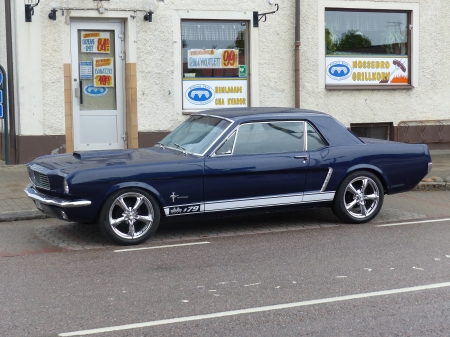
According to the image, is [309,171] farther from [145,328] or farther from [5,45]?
[5,45]

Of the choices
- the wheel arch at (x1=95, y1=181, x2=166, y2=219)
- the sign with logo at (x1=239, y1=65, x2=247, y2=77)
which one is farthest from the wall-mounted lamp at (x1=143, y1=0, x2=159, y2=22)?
the wheel arch at (x1=95, y1=181, x2=166, y2=219)

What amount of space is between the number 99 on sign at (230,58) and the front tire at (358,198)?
6439 mm

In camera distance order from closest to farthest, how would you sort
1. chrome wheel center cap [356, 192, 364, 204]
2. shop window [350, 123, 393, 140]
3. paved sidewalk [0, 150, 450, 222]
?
chrome wheel center cap [356, 192, 364, 204]
paved sidewalk [0, 150, 450, 222]
shop window [350, 123, 393, 140]

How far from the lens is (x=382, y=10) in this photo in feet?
53.7

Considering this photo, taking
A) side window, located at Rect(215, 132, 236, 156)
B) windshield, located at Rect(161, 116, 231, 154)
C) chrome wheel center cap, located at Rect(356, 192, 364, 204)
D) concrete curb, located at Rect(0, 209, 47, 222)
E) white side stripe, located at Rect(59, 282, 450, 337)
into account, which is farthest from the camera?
concrete curb, located at Rect(0, 209, 47, 222)

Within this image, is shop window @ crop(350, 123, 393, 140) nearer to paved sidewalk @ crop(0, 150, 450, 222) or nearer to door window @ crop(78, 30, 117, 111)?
paved sidewalk @ crop(0, 150, 450, 222)

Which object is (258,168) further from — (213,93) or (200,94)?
(213,93)

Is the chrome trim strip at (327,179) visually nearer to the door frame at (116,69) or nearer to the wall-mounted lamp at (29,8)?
the door frame at (116,69)

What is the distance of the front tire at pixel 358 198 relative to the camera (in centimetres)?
920

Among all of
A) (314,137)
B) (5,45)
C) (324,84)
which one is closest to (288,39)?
(324,84)

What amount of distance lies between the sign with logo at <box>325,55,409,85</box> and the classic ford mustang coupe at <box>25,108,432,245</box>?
6.55 metres

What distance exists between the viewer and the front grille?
8.14 metres

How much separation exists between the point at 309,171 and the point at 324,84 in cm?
720

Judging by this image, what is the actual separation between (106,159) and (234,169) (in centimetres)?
141
